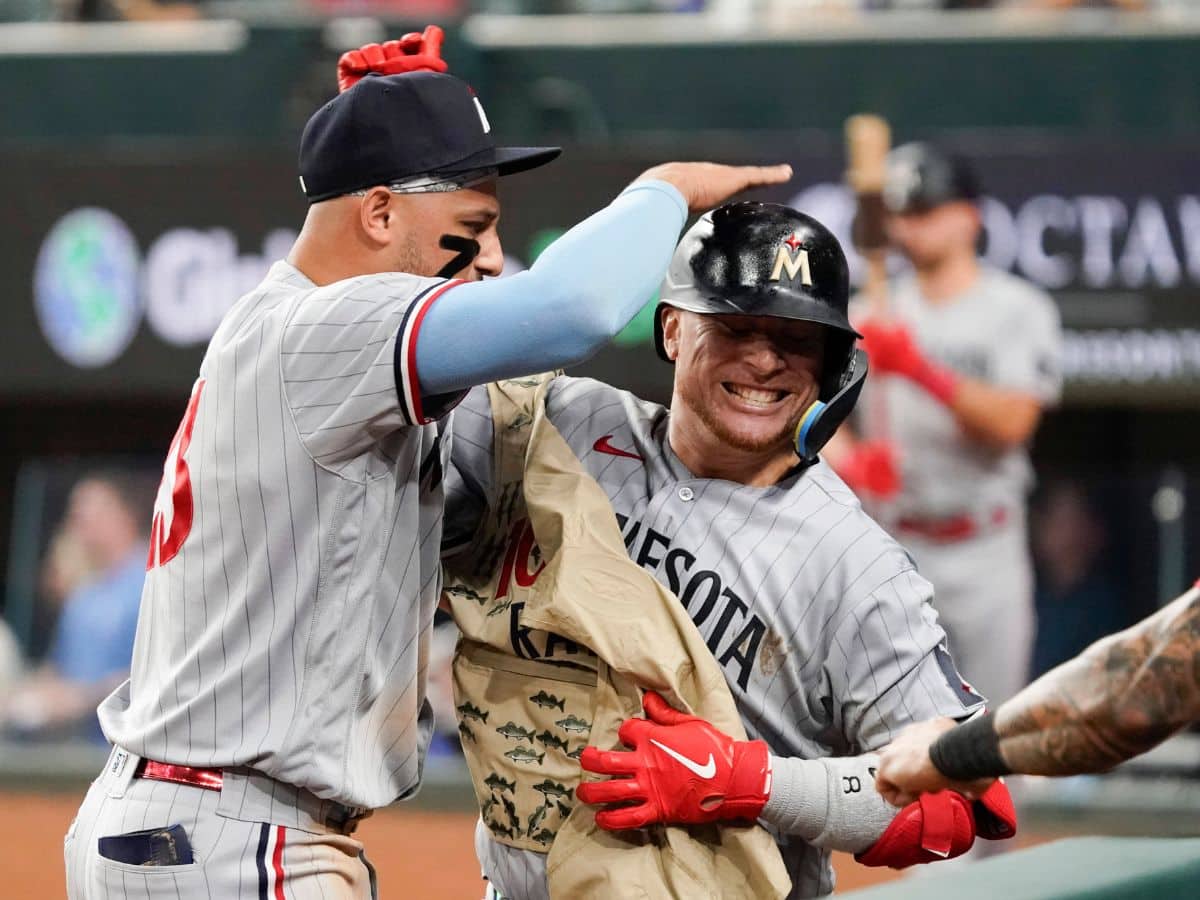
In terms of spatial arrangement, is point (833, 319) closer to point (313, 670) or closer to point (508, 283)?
point (508, 283)

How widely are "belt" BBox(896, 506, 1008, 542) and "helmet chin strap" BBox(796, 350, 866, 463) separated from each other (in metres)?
3.46

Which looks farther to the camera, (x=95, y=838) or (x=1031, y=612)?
(x=1031, y=612)

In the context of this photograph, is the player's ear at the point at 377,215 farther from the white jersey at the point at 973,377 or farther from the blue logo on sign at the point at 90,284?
the blue logo on sign at the point at 90,284

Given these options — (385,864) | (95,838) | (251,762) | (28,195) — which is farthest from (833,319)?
(28,195)

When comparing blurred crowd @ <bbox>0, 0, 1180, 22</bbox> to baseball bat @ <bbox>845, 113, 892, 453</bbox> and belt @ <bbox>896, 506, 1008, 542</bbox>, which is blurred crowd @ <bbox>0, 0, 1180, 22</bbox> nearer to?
baseball bat @ <bbox>845, 113, 892, 453</bbox>

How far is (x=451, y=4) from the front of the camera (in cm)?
866

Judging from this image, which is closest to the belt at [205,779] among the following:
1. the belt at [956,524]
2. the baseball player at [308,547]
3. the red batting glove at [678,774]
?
the baseball player at [308,547]

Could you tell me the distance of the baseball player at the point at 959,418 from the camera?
6086 millimetres

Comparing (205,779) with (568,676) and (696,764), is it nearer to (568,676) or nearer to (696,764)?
(568,676)

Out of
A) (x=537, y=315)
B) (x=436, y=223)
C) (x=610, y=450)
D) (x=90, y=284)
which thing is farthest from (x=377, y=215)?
(x=90, y=284)

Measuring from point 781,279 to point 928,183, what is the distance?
353 centimetres

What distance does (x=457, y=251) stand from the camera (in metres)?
2.77

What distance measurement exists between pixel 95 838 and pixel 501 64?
6056 mm

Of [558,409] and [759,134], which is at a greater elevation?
[759,134]
